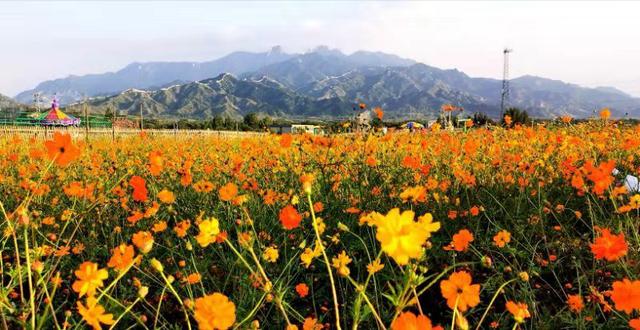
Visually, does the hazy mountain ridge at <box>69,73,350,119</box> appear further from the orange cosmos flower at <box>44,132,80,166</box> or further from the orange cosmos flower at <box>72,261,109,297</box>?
the orange cosmos flower at <box>72,261,109,297</box>

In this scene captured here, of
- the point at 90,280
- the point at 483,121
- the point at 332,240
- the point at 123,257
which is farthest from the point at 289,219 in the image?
the point at 483,121

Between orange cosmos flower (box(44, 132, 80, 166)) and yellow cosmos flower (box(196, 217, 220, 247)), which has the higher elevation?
orange cosmos flower (box(44, 132, 80, 166))

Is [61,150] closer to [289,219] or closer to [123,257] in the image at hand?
[123,257]

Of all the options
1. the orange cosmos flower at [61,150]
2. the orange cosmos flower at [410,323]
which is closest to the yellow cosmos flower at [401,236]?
the orange cosmos flower at [410,323]

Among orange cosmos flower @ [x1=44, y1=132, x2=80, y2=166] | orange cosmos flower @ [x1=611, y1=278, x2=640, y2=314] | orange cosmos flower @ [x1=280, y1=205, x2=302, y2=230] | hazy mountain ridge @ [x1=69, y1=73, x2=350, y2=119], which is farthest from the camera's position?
hazy mountain ridge @ [x1=69, y1=73, x2=350, y2=119]

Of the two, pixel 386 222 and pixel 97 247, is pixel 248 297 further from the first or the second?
pixel 386 222

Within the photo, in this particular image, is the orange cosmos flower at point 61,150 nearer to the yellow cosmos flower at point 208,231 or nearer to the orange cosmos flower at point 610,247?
the yellow cosmos flower at point 208,231

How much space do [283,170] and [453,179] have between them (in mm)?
1099

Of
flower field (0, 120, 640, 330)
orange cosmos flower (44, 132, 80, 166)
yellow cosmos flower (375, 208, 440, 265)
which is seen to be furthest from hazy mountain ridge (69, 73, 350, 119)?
yellow cosmos flower (375, 208, 440, 265)

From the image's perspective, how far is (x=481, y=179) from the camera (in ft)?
9.14

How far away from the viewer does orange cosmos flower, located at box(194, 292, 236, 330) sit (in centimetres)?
70

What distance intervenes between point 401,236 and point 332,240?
3.34 feet

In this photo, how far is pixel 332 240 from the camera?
1612mm

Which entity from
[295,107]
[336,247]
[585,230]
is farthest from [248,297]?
[295,107]
